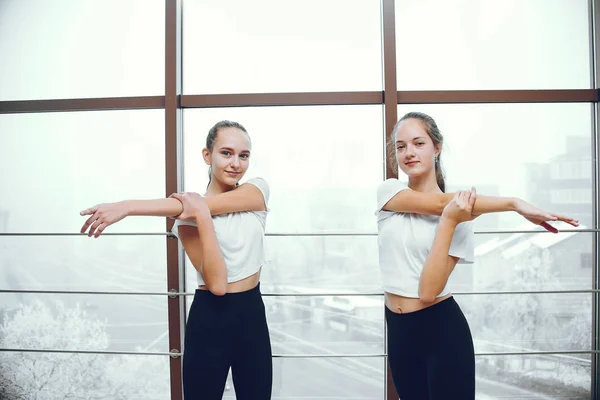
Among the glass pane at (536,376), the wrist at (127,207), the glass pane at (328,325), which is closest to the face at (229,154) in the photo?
the wrist at (127,207)

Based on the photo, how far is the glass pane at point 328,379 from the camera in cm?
180

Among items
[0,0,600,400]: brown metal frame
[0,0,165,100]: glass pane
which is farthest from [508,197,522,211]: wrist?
[0,0,165,100]: glass pane

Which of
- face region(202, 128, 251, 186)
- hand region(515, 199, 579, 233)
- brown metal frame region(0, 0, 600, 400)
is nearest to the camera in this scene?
hand region(515, 199, 579, 233)

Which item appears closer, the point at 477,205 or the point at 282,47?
the point at 477,205

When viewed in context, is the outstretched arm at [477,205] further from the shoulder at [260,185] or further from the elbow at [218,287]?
the elbow at [218,287]

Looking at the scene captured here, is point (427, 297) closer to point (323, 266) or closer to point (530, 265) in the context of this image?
point (323, 266)

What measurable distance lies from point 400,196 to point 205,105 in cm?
97

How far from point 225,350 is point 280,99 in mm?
1027

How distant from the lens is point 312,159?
179cm

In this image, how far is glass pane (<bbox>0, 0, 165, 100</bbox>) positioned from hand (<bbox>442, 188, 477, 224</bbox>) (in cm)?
138

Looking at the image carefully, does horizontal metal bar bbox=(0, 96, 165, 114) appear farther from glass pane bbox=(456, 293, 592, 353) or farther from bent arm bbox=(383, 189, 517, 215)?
glass pane bbox=(456, 293, 592, 353)

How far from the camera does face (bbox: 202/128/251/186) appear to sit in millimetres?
1235

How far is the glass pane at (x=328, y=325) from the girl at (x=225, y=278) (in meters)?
0.59

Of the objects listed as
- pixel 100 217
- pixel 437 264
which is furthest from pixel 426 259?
pixel 100 217
